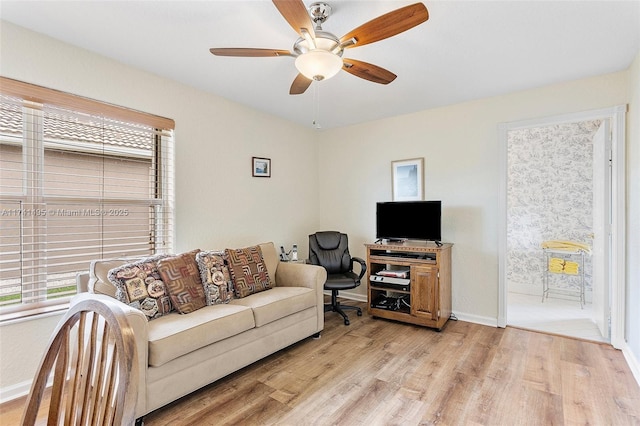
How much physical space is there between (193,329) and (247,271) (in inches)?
36.6

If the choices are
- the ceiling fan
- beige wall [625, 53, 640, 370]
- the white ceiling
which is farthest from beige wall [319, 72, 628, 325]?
the ceiling fan

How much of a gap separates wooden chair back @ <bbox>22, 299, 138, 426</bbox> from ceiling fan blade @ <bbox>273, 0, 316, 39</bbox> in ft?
4.81

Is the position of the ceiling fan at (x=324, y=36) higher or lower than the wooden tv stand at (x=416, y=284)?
higher

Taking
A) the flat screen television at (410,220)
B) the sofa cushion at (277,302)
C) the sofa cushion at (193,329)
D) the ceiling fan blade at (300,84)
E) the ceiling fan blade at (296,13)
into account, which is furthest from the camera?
the flat screen television at (410,220)

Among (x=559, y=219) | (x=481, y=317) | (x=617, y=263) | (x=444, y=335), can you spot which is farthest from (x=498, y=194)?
(x=559, y=219)

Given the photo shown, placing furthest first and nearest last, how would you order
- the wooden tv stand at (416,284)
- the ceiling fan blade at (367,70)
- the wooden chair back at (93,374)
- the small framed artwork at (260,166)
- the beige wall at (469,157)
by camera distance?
the small framed artwork at (260,166) < the wooden tv stand at (416,284) < the beige wall at (469,157) < the ceiling fan blade at (367,70) < the wooden chair back at (93,374)

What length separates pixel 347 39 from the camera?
1824 mm

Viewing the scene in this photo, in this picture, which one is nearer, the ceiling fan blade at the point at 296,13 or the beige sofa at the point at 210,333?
the ceiling fan blade at the point at 296,13

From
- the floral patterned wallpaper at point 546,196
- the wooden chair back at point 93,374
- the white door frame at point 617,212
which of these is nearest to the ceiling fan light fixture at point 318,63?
the wooden chair back at point 93,374

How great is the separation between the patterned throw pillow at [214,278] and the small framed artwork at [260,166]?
1.39m

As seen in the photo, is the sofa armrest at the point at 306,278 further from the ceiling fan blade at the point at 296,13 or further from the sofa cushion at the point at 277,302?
the ceiling fan blade at the point at 296,13

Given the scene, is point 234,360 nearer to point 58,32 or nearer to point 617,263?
point 58,32

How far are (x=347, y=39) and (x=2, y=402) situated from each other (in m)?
3.16

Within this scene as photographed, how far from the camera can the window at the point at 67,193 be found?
7.18ft
